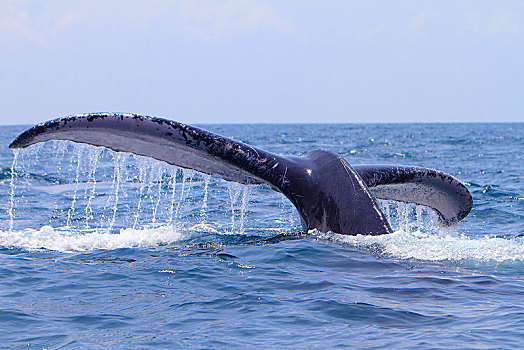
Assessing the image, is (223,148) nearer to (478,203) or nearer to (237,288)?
(237,288)

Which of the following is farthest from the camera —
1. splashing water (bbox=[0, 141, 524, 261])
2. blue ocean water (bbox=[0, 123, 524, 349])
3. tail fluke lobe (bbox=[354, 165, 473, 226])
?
tail fluke lobe (bbox=[354, 165, 473, 226])

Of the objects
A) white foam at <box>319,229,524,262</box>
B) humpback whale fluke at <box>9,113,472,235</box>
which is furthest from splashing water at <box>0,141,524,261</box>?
humpback whale fluke at <box>9,113,472,235</box>

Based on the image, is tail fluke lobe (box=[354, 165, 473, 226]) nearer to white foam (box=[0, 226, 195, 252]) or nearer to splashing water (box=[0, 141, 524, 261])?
splashing water (box=[0, 141, 524, 261])

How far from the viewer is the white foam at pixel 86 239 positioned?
9070 mm

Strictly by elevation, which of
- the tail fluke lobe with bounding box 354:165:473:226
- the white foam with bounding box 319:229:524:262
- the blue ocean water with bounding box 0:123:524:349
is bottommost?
the blue ocean water with bounding box 0:123:524:349

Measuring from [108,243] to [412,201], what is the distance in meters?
3.87

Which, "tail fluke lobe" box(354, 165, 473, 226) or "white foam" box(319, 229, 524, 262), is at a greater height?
"tail fluke lobe" box(354, 165, 473, 226)

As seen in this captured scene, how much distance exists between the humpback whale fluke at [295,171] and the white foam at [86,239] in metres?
2.45

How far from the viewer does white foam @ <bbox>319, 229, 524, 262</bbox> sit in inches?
294

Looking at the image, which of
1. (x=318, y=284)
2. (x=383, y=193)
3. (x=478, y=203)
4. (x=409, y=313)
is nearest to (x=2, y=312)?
(x=318, y=284)

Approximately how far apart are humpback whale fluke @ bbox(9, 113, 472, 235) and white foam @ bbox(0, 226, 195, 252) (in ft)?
8.05

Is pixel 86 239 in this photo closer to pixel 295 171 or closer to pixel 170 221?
pixel 170 221

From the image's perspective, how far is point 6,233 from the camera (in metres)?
10.4

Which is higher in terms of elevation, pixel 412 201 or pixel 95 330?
pixel 412 201
